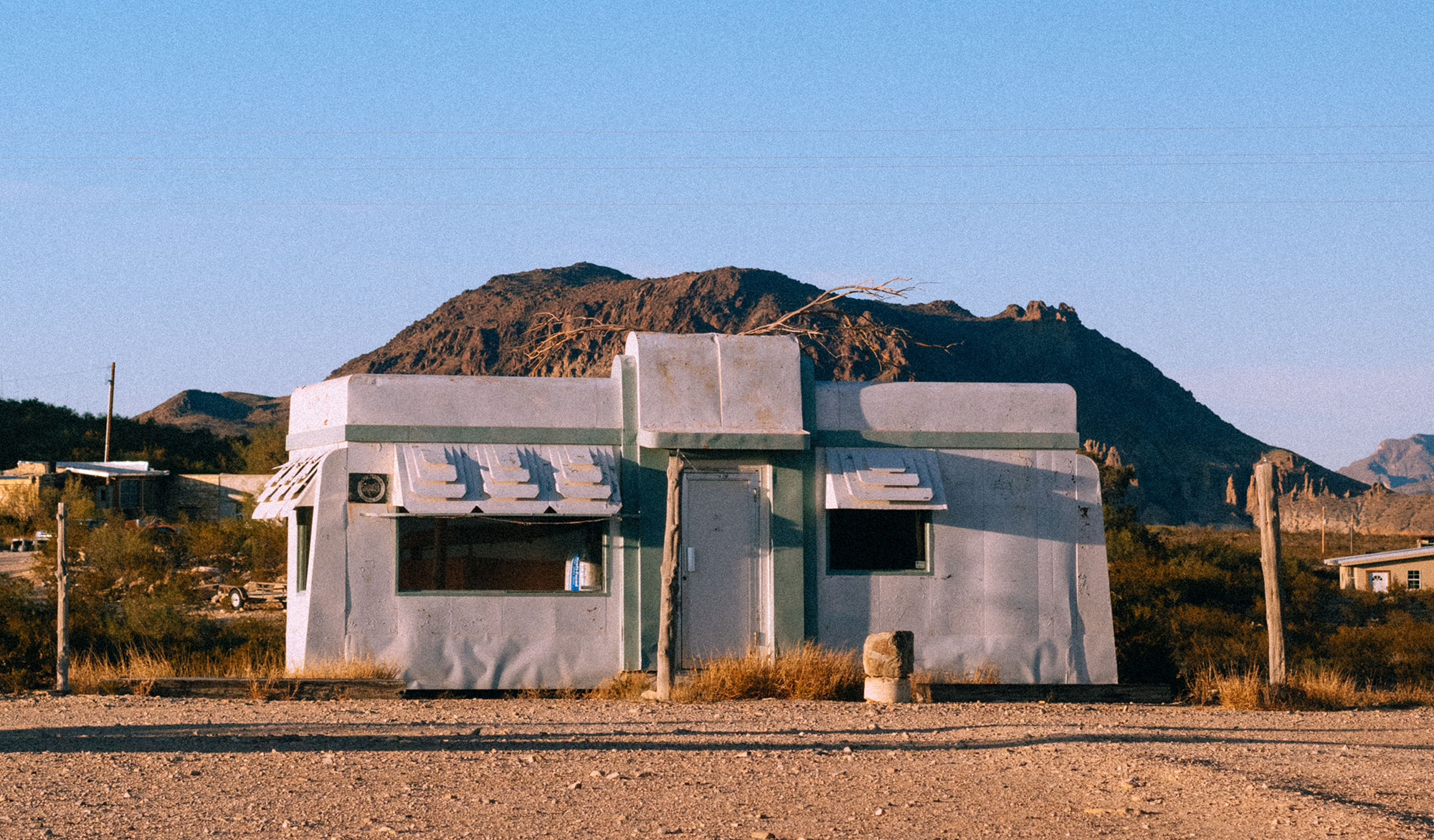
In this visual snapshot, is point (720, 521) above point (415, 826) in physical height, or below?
above

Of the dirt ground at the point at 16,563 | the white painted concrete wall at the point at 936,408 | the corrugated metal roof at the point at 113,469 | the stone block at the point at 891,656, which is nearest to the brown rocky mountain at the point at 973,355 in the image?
the corrugated metal roof at the point at 113,469

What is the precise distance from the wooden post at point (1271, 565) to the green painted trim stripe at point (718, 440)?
480cm

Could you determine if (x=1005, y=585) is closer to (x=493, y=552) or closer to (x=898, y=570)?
(x=898, y=570)

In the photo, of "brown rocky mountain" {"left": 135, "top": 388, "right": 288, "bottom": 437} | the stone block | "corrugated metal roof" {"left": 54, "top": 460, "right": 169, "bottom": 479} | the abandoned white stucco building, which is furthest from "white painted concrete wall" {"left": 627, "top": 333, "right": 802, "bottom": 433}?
"brown rocky mountain" {"left": 135, "top": 388, "right": 288, "bottom": 437}

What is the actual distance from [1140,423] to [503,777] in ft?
333

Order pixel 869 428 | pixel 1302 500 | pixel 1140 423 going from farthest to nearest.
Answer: pixel 1140 423
pixel 1302 500
pixel 869 428

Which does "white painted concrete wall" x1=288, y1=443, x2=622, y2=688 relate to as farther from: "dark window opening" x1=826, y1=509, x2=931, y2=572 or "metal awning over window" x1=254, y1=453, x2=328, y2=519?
"dark window opening" x1=826, y1=509, x2=931, y2=572

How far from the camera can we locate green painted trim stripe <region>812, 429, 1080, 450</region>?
15.2 meters

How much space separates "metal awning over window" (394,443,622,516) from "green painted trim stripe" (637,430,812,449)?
564 millimetres

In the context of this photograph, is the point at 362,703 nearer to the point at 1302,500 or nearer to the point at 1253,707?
the point at 1253,707

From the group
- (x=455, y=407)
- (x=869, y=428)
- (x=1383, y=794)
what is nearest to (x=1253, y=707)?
(x=869, y=428)

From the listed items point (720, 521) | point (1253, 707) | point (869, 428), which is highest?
point (869, 428)

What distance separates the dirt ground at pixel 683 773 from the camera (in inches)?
289

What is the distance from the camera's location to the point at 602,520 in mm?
14805
